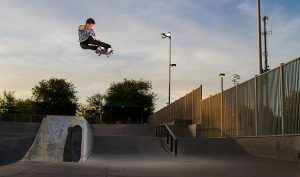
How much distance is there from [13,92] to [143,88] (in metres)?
22.6

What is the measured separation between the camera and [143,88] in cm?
8631

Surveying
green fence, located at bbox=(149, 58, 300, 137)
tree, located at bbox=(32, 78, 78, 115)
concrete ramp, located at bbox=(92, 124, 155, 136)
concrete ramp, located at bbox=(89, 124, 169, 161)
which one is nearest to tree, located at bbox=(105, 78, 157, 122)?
tree, located at bbox=(32, 78, 78, 115)

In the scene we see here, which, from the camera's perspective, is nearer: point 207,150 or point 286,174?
point 286,174

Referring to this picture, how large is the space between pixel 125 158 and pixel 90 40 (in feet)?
17.5

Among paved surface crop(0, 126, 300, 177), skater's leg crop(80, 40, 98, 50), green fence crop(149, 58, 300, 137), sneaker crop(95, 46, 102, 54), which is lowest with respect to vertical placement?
paved surface crop(0, 126, 300, 177)

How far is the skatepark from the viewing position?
40.8ft

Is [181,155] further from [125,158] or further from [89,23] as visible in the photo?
[89,23]

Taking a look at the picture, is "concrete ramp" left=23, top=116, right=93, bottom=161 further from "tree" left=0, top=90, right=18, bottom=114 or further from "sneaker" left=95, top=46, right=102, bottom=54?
"tree" left=0, top=90, right=18, bottom=114

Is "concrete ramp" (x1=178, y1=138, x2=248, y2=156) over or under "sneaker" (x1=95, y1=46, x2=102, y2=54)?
under

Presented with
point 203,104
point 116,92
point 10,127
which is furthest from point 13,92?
point 203,104

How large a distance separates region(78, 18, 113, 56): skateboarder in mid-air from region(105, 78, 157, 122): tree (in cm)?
6453

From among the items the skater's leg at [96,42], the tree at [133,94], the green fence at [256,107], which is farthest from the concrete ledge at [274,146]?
the tree at [133,94]

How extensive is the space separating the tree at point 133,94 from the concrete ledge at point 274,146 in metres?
56.8

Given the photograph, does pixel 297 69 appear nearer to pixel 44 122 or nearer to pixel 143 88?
pixel 44 122
